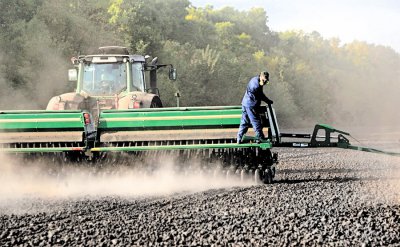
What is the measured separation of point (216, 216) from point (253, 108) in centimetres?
343

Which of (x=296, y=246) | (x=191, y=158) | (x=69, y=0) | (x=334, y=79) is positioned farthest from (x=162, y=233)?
(x=334, y=79)

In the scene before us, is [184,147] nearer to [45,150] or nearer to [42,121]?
[45,150]

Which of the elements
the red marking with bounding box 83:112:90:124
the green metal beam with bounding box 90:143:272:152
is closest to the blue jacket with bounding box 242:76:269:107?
the green metal beam with bounding box 90:143:272:152

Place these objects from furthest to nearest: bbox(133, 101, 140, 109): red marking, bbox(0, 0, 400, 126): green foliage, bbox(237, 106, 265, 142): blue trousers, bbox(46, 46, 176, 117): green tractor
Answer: bbox(0, 0, 400, 126): green foliage → bbox(46, 46, 176, 117): green tractor → bbox(133, 101, 140, 109): red marking → bbox(237, 106, 265, 142): blue trousers

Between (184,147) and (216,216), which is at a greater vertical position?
(184,147)

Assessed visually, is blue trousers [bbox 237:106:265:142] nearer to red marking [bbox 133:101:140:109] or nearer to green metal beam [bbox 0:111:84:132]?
red marking [bbox 133:101:140:109]

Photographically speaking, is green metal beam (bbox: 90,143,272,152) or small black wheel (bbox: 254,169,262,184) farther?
small black wheel (bbox: 254,169,262,184)

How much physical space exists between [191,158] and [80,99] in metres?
2.70

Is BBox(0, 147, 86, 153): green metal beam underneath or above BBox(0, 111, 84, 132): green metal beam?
underneath

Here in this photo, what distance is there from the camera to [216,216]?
864 centimetres

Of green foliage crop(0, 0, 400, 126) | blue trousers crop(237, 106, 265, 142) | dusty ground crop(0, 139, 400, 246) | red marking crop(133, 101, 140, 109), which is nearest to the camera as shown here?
dusty ground crop(0, 139, 400, 246)

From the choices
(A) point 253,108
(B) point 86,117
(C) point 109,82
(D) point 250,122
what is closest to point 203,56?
(C) point 109,82

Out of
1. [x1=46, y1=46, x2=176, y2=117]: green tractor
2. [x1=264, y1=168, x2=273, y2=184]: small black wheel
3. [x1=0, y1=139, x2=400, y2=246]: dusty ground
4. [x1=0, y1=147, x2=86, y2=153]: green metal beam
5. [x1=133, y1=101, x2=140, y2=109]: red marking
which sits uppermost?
[x1=46, y1=46, x2=176, y2=117]: green tractor

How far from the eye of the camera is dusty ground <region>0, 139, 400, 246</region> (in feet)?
24.1
